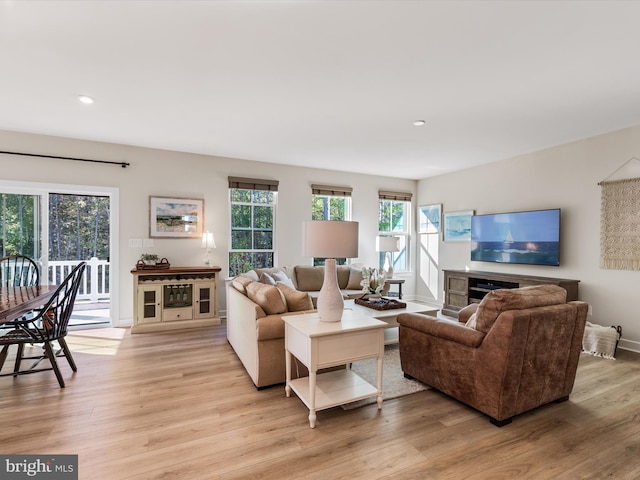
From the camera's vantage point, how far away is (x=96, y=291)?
6008mm

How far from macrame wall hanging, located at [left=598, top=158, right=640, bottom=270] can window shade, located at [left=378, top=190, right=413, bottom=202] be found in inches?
129

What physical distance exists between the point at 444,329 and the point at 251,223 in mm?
3917

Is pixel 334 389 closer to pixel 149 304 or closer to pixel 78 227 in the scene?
pixel 149 304

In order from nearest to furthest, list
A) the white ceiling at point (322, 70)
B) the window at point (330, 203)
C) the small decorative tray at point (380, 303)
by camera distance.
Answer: the white ceiling at point (322, 70), the small decorative tray at point (380, 303), the window at point (330, 203)

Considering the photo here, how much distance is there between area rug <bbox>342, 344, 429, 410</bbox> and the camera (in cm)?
257

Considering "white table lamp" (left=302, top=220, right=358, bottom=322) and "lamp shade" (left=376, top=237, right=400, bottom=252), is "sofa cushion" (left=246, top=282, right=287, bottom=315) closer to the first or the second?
"white table lamp" (left=302, top=220, right=358, bottom=322)

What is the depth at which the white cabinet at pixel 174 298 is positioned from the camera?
438 cm

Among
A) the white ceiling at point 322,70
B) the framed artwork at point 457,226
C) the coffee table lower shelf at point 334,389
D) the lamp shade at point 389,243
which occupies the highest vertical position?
the white ceiling at point 322,70

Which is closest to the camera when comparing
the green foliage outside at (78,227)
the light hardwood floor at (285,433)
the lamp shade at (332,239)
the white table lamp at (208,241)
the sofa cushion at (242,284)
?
the light hardwood floor at (285,433)

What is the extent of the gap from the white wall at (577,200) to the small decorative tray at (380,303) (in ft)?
7.72

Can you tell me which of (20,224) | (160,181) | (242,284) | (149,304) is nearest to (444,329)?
(242,284)

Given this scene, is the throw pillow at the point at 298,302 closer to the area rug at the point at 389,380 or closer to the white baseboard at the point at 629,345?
the area rug at the point at 389,380

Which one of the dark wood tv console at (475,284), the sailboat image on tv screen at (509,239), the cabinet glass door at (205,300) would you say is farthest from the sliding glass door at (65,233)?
the sailboat image on tv screen at (509,239)

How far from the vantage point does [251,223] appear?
5621 millimetres
